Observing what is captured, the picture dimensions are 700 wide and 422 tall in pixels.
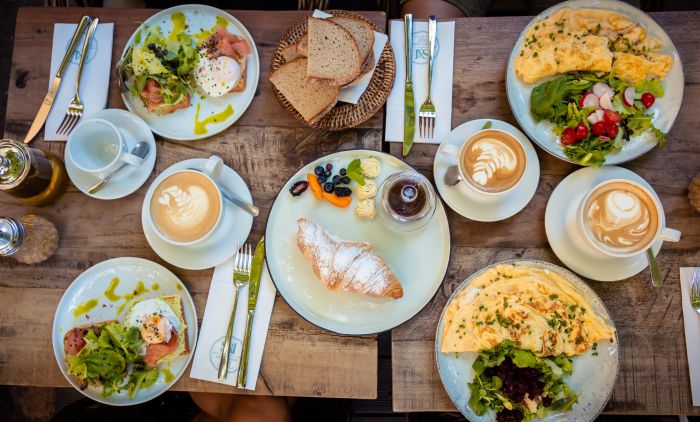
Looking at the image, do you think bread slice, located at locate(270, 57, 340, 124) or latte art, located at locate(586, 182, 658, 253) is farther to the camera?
bread slice, located at locate(270, 57, 340, 124)

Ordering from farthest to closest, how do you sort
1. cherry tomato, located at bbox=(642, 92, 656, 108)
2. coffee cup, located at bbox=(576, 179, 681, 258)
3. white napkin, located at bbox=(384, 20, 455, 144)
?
white napkin, located at bbox=(384, 20, 455, 144) → cherry tomato, located at bbox=(642, 92, 656, 108) → coffee cup, located at bbox=(576, 179, 681, 258)

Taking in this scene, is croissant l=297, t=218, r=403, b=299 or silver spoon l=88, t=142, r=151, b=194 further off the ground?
silver spoon l=88, t=142, r=151, b=194

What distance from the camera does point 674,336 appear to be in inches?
61.4

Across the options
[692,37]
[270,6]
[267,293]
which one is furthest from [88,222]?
[692,37]

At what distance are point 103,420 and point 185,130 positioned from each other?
1.26 metres

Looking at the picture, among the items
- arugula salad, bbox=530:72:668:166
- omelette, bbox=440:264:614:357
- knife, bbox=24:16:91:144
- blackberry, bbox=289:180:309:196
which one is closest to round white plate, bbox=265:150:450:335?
blackberry, bbox=289:180:309:196

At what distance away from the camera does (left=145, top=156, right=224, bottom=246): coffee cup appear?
1496 mm

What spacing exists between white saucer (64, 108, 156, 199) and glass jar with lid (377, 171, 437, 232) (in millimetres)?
786

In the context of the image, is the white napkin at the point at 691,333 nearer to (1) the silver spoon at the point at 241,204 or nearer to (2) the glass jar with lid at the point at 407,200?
(2) the glass jar with lid at the point at 407,200

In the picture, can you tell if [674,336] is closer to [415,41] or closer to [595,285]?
[595,285]

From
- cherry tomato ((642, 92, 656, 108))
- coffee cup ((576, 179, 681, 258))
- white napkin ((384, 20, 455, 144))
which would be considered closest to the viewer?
coffee cup ((576, 179, 681, 258))

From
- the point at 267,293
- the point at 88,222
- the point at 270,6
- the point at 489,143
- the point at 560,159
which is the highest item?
the point at 270,6

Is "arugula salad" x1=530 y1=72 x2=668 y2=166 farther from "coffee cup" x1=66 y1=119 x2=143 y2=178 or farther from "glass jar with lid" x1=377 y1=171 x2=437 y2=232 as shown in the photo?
"coffee cup" x1=66 y1=119 x2=143 y2=178

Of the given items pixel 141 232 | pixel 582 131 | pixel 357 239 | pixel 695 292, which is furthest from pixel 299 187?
pixel 695 292
